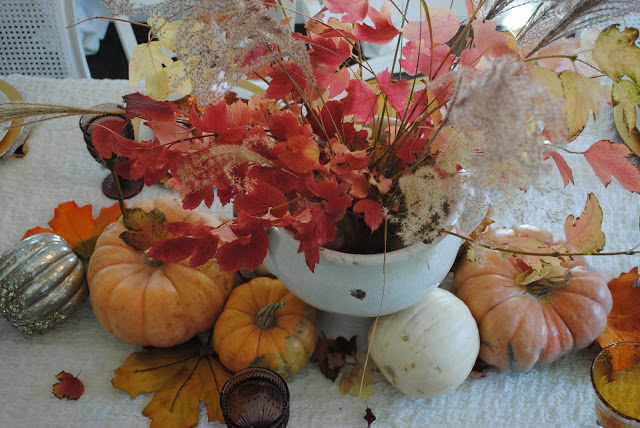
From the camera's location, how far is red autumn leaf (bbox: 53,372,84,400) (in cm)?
57

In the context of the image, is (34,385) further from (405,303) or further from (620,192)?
(620,192)

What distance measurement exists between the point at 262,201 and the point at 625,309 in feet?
1.58

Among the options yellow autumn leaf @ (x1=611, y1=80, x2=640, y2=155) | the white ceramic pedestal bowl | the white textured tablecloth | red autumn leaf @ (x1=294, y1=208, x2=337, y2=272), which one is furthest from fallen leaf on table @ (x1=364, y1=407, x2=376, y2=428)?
yellow autumn leaf @ (x1=611, y1=80, x2=640, y2=155)

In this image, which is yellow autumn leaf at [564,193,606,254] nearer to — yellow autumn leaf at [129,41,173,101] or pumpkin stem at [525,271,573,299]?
pumpkin stem at [525,271,573,299]

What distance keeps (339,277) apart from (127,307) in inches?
9.9

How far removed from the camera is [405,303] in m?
0.50

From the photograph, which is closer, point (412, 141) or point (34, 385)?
point (412, 141)

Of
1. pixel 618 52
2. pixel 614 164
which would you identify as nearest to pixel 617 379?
pixel 614 164

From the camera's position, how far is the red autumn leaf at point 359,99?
44cm

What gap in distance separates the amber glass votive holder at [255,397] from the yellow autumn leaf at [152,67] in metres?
0.27

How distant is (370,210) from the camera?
394 millimetres

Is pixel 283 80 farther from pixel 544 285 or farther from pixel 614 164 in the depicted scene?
pixel 544 285

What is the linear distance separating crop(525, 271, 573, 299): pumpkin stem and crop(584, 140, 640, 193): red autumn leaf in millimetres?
183

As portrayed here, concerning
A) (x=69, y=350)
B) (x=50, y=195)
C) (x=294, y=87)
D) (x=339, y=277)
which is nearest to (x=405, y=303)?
(x=339, y=277)
